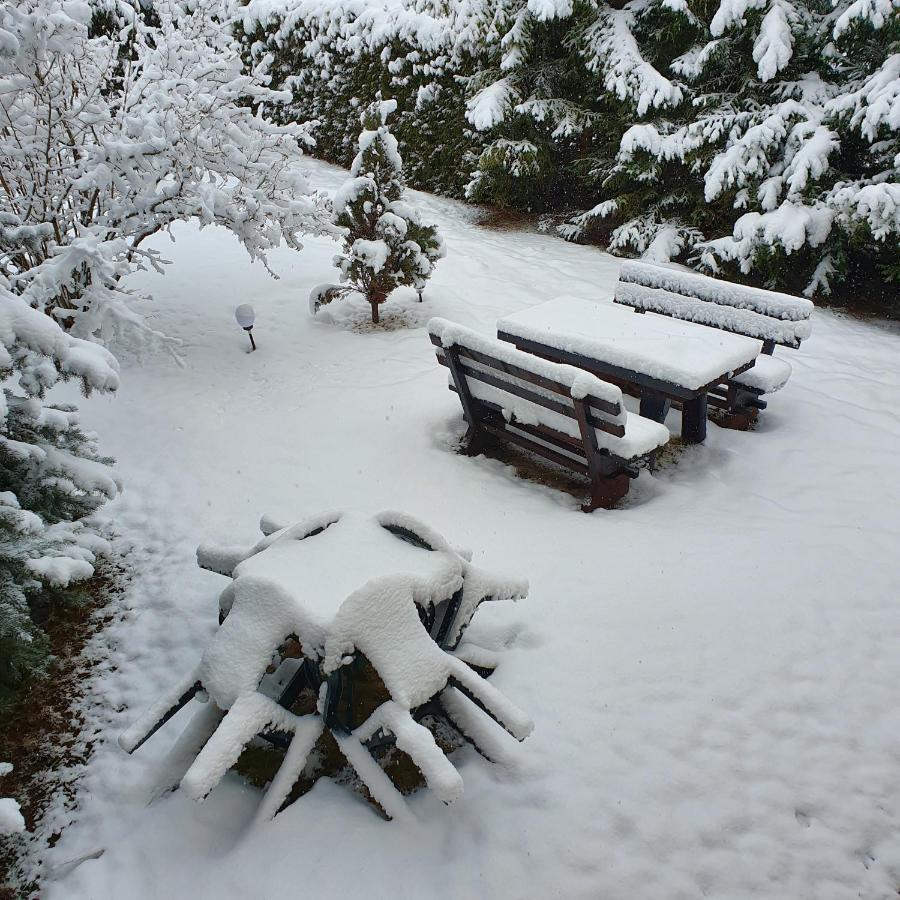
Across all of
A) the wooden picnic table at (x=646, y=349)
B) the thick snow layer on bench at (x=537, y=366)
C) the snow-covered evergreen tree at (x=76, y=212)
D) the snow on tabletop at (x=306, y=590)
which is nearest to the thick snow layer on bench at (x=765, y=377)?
the wooden picnic table at (x=646, y=349)

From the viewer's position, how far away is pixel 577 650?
125 inches

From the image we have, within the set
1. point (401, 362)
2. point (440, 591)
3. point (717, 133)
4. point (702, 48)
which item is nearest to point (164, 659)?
point (440, 591)

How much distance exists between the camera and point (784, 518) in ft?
13.6

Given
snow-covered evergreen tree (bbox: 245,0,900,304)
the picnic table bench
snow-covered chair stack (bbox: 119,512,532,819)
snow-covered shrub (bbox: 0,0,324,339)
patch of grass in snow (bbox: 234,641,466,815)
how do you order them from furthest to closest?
snow-covered evergreen tree (bbox: 245,0,900,304)
snow-covered shrub (bbox: 0,0,324,339)
the picnic table bench
patch of grass in snow (bbox: 234,641,466,815)
snow-covered chair stack (bbox: 119,512,532,819)

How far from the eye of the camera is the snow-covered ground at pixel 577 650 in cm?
234

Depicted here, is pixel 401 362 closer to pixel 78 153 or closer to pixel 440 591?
pixel 78 153

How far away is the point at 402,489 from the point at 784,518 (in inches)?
98.9

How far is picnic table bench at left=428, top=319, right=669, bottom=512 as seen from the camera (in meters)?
3.88

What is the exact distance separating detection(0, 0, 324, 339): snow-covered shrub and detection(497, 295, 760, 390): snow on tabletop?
8.92ft

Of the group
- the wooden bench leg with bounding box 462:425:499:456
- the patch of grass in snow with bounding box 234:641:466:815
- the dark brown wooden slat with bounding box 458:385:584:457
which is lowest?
the patch of grass in snow with bounding box 234:641:466:815

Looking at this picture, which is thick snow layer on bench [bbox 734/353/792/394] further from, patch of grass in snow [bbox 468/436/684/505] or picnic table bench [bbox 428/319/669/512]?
picnic table bench [bbox 428/319/669/512]

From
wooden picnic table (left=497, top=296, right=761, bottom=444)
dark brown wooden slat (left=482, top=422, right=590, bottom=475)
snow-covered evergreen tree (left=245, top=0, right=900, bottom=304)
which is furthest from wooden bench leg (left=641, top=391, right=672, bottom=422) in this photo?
snow-covered evergreen tree (left=245, top=0, right=900, bottom=304)

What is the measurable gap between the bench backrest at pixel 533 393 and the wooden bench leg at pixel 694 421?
1043mm

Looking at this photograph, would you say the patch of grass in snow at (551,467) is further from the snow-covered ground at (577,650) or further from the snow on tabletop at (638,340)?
the snow on tabletop at (638,340)
